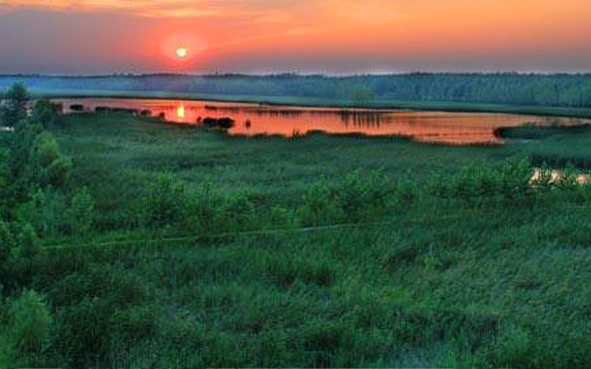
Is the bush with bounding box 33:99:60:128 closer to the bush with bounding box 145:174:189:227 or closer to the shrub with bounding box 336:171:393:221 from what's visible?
the bush with bounding box 145:174:189:227

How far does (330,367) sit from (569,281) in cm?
664

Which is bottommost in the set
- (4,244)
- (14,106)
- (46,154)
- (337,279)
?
(337,279)

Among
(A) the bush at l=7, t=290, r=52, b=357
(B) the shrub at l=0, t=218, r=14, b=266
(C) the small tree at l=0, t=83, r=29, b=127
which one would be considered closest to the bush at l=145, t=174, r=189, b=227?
(B) the shrub at l=0, t=218, r=14, b=266

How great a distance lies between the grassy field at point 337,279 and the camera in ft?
28.6

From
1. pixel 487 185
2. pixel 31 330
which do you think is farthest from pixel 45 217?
pixel 487 185

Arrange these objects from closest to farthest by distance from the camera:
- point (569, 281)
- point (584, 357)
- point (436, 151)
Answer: point (584, 357) → point (569, 281) → point (436, 151)

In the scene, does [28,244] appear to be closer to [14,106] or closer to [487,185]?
[487,185]

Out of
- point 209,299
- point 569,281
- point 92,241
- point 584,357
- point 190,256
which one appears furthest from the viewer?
point 92,241

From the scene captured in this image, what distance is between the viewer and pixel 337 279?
1251cm

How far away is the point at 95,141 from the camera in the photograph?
53156 millimetres

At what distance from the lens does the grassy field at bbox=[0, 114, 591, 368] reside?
8.73 metres

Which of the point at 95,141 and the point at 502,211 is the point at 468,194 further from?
the point at 95,141

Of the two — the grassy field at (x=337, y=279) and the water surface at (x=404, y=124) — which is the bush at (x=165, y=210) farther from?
the water surface at (x=404, y=124)

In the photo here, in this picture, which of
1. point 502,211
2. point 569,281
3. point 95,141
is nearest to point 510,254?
point 569,281
